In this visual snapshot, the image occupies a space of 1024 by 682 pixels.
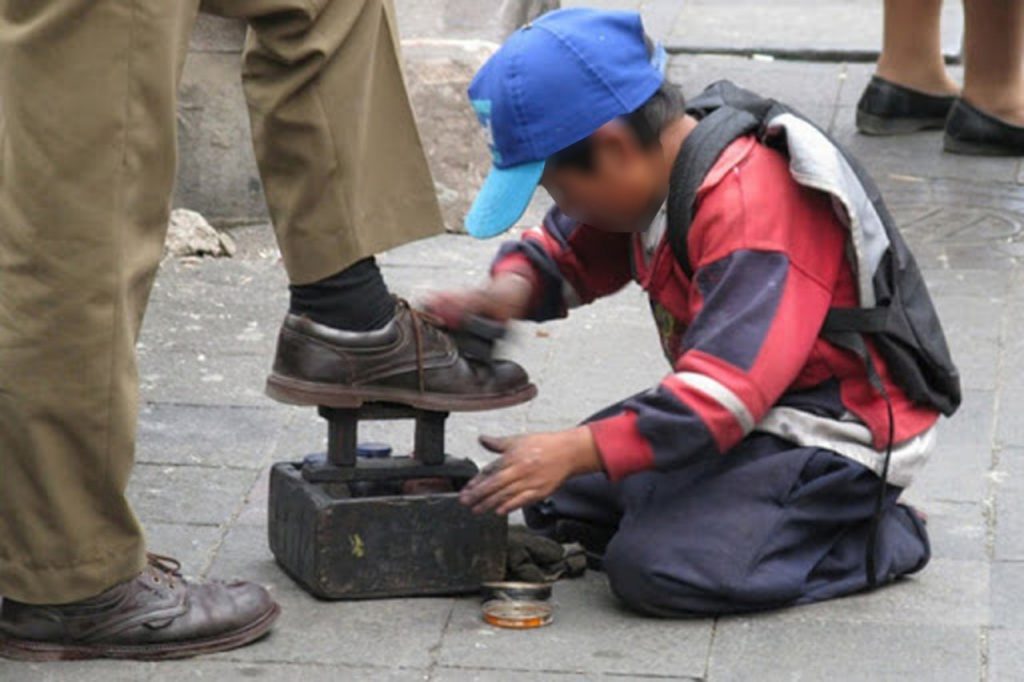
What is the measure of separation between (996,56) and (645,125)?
10.3 feet

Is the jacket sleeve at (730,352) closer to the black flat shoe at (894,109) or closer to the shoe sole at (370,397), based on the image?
the shoe sole at (370,397)

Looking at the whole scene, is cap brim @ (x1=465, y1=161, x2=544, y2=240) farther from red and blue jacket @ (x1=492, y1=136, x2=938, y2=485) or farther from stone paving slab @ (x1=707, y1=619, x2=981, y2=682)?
stone paving slab @ (x1=707, y1=619, x2=981, y2=682)

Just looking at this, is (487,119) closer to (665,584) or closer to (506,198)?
(506,198)

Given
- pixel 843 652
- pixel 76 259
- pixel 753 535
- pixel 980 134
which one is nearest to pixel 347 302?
pixel 76 259

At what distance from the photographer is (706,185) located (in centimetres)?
356

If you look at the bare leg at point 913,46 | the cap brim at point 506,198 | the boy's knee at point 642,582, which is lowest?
the bare leg at point 913,46

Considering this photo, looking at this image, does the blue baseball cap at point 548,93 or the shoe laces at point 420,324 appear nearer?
the blue baseball cap at point 548,93

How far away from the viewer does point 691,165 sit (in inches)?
141

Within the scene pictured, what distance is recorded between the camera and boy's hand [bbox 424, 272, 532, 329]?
388 cm

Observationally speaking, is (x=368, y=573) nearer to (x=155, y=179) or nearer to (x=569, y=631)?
(x=569, y=631)

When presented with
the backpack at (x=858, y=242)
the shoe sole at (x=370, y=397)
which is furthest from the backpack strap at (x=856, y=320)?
the shoe sole at (x=370, y=397)

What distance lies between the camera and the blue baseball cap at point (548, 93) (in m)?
3.52

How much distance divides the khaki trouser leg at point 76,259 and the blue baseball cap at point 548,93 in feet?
1.68

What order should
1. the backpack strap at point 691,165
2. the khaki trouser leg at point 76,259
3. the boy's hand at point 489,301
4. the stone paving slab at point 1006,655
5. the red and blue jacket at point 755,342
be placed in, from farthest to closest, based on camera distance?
the boy's hand at point 489,301, the backpack strap at point 691,165, the red and blue jacket at point 755,342, the stone paving slab at point 1006,655, the khaki trouser leg at point 76,259
